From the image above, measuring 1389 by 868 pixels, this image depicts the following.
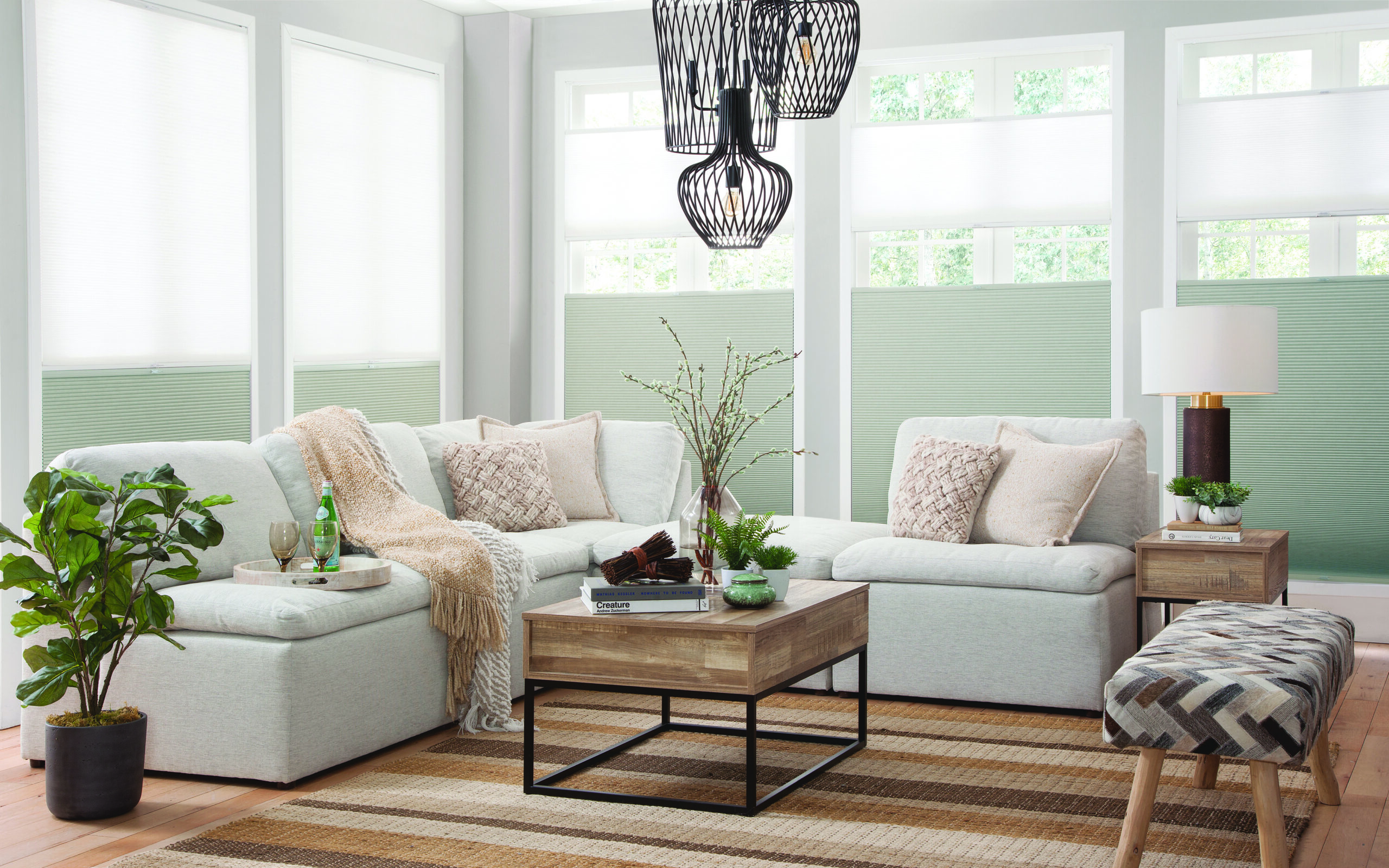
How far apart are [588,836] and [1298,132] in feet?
14.0

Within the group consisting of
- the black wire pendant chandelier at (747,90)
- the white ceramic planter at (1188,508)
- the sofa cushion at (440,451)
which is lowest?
the white ceramic planter at (1188,508)

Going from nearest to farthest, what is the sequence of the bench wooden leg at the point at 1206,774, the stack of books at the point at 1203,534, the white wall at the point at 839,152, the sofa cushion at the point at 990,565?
the bench wooden leg at the point at 1206,774, the sofa cushion at the point at 990,565, the stack of books at the point at 1203,534, the white wall at the point at 839,152

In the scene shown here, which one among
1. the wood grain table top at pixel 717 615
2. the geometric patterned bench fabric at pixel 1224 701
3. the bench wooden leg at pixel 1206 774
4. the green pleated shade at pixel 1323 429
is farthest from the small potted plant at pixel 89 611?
the green pleated shade at pixel 1323 429

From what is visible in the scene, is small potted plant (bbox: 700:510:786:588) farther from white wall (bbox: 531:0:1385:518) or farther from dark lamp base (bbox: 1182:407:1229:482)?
white wall (bbox: 531:0:1385:518)

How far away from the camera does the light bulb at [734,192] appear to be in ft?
12.3

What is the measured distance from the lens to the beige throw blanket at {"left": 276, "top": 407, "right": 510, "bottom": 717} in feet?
13.1

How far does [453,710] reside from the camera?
13.1 feet

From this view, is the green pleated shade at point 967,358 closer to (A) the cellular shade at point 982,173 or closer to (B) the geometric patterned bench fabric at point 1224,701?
(A) the cellular shade at point 982,173

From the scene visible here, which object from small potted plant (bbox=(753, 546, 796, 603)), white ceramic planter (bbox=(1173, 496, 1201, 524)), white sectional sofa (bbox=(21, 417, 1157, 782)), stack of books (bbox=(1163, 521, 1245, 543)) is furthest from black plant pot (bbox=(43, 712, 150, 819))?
white ceramic planter (bbox=(1173, 496, 1201, 524))

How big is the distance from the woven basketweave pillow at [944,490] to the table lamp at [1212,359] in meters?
0.65

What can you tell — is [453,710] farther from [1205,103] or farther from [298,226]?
[1205,103]

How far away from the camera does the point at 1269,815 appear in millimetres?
2648

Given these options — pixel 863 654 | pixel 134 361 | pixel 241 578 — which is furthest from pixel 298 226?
pixel 863 654

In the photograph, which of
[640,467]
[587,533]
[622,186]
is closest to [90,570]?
[587,533]
